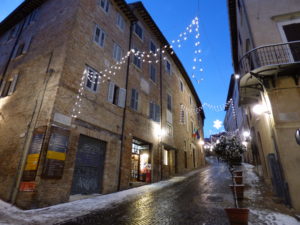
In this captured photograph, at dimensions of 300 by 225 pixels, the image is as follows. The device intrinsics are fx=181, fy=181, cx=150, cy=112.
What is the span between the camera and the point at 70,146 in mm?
8141

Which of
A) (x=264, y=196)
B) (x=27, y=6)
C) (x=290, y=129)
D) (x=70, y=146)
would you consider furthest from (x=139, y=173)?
(x=27, y=6)

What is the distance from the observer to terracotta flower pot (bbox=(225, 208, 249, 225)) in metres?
4.32

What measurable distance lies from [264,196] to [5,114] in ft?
43.9

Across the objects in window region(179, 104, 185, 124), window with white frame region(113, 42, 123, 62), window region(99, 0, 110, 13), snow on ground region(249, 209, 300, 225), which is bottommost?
snow on ground region(249, 209, 300, 225)

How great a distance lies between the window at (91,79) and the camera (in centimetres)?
980

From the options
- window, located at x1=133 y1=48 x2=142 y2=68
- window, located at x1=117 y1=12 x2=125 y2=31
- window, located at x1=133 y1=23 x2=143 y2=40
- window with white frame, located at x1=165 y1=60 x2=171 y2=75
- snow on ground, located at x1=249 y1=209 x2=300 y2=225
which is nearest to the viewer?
snow on ground, located at x1=249 y1=209 x2=300 y2=225

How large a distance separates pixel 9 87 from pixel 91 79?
540 centimetres

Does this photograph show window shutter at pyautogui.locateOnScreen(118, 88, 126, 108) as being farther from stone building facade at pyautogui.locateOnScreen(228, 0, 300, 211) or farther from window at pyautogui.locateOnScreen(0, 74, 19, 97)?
stone building facade at pyautogui.locateOnScreen(228, 0, 300, 211)

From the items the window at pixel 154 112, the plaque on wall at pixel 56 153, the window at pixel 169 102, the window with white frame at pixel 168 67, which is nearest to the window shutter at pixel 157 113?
the window at pixel 154 112

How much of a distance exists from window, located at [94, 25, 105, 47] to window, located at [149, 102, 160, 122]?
6356 millimetres

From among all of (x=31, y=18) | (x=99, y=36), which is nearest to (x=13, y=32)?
(x=31, y=18)

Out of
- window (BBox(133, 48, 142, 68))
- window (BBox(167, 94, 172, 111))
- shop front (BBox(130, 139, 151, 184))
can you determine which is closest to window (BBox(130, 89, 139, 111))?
window (BBox(133, 48, 142, 68))

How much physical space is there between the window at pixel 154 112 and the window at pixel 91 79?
6041mm

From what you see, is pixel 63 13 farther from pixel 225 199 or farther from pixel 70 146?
pixel 225 199
